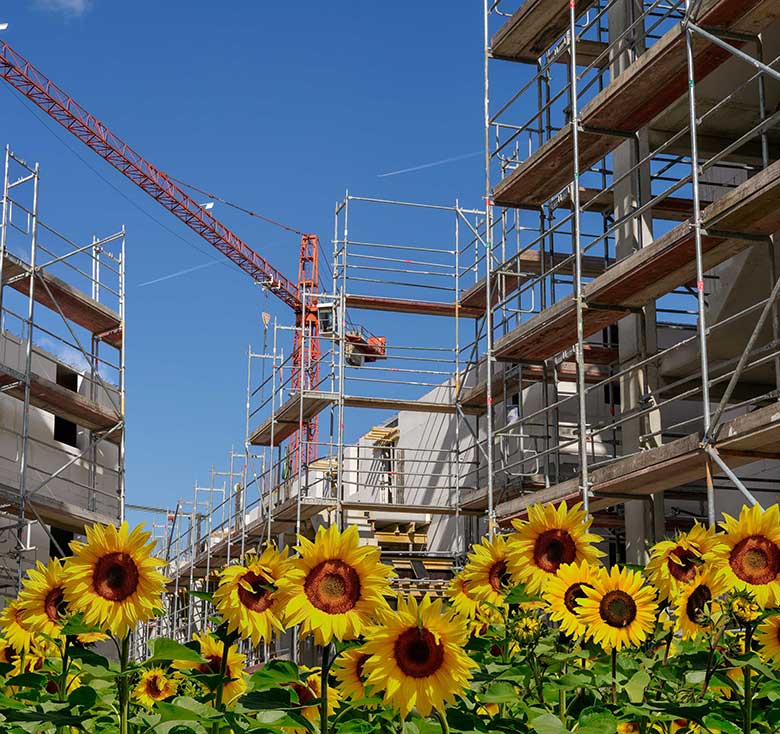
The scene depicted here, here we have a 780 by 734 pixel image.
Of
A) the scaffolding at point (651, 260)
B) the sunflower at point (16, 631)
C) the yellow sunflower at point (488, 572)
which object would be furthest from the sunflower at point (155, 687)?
the scaffolding at point (651, 260)

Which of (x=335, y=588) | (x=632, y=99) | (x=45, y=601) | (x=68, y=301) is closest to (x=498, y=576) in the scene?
(x=335, y=588)

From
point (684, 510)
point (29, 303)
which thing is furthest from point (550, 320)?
point (29, 303)

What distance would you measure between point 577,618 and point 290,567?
2.86 ft

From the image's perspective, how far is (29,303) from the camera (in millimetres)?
21703

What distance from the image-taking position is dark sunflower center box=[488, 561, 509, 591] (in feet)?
11.7

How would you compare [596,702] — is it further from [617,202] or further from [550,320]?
[617,202]

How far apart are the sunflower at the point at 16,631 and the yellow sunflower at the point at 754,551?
6.80 feet

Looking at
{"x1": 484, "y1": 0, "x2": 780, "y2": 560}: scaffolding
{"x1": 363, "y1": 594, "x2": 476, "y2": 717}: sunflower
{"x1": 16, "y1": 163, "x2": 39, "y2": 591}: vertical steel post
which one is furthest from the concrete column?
{"x1": 363, "y1": 594, "x2": 476, "y2": 717}: sunflower

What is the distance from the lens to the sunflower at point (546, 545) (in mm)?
3381

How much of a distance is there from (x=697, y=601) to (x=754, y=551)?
0.86 feet

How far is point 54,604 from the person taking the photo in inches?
136

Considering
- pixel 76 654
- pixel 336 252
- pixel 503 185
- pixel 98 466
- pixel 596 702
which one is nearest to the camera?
pixel 76 654

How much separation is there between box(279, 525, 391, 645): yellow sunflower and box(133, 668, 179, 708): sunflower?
152cm

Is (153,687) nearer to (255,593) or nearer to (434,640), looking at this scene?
(255,593)
